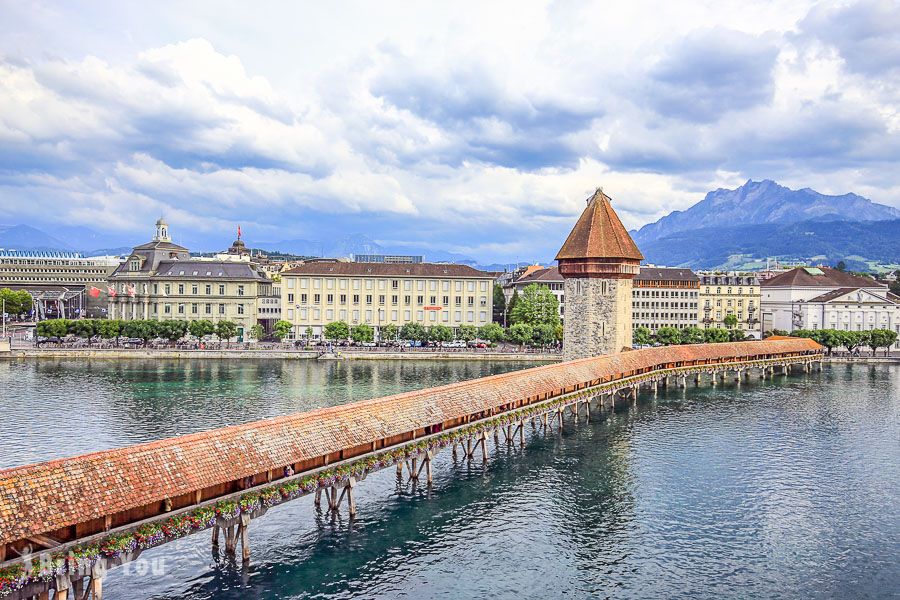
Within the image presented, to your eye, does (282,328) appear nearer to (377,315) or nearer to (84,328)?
(377,315)

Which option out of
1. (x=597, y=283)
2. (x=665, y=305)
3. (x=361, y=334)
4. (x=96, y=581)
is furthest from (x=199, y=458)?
(x=665, y=305)

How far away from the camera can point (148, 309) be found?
312 feet

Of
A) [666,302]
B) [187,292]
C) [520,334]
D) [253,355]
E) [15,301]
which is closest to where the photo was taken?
[253,355]

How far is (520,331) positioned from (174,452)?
67545 mm

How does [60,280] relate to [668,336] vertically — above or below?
above

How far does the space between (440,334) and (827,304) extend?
5612 cm

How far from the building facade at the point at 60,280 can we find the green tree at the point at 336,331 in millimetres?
53873

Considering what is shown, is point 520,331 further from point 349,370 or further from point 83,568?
point 83,568

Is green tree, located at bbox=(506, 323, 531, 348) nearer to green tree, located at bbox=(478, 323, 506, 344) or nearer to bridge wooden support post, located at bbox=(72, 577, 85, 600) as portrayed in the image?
green tree, located at bbox=(478, 323, 506, 344)

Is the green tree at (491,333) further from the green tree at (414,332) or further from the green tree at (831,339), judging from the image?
the green tree at (831,339)

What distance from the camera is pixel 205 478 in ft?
68.4

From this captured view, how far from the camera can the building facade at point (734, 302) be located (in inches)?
4316

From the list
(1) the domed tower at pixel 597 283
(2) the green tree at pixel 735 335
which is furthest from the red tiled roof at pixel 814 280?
(1) the domed tower at pixel 597 283

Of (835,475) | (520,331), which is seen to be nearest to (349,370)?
(520,331)
